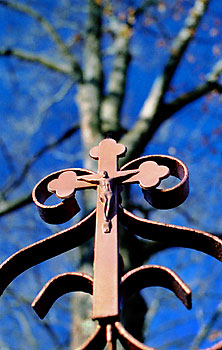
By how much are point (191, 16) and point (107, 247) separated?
450cm

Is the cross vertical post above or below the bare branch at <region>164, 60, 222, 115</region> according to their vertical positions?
below

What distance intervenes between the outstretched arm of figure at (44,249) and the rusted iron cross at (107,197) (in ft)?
0.22

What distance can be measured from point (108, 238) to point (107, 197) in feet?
0.53

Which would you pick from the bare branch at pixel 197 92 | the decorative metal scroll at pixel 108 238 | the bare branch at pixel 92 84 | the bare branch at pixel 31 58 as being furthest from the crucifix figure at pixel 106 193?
the bare branch at pixel 31 58

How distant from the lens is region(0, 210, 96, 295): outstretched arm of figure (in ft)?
4.16

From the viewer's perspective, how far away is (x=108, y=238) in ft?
3.90

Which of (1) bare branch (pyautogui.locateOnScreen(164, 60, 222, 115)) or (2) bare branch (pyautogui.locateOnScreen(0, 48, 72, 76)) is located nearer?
(1) bare branch (pyautogui.locateOnScreen(164, 60, 222, 115))

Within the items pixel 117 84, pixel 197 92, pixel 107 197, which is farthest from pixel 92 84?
pixel 107 197

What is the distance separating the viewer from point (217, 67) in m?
4.53

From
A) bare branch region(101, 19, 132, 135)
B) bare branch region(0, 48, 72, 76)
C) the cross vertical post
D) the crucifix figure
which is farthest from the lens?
bare branch region(0, 48, 72, 76)

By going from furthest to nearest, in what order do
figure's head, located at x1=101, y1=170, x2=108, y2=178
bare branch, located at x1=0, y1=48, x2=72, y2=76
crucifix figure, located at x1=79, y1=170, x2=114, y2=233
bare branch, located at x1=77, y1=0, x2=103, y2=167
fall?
bare branch, located at x1=0, y1=48, x2=72, y2=76
bare branch, located at x1=77, y1=0, x2=103, y2=167
figure's head, located at x1=101, y1=170, x2=108, y2=178
crucifix figure, located at x1=79, y1=170, x2=114, y2=233

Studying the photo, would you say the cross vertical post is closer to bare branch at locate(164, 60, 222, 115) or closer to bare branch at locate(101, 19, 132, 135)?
bare branch at locate(101, 19, 132, 135)

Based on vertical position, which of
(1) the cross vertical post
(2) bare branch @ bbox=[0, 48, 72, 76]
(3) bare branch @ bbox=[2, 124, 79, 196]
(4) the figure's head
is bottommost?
(1) the cross vertical post

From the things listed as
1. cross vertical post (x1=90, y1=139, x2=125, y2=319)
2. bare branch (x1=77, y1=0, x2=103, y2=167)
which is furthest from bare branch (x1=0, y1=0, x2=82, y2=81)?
cross vertical post (x1=90, y1=139, x2=125, y2=319)
